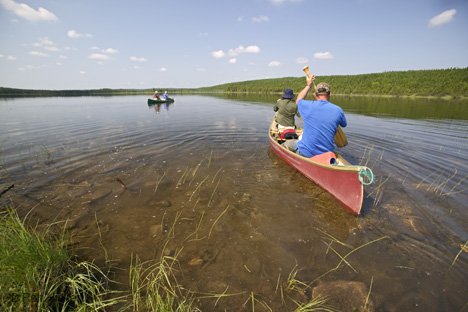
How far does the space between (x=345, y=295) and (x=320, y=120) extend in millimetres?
3713

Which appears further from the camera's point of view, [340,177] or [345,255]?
[340,177]

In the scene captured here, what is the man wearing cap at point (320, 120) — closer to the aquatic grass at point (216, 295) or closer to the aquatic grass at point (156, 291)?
the aquatic grass at point (216, 295)

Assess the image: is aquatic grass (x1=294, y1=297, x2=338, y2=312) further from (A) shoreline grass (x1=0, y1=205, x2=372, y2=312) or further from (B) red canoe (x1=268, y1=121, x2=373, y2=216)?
(B) red canoe (x1=268, y1=121, x2=373, y2=216)

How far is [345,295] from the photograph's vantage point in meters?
2.77

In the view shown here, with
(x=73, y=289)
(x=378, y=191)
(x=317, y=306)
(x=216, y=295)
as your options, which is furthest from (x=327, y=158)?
(x=73, y=289)

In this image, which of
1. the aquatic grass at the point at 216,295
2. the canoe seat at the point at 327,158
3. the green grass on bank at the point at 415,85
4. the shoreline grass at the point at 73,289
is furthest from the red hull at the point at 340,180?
the green grass on bank at the point at 415,85

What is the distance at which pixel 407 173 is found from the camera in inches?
261

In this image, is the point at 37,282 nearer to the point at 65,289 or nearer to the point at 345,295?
the point at 65,289

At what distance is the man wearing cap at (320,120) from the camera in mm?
5086

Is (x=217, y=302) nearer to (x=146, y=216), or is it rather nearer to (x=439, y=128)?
(x=146, y=216)

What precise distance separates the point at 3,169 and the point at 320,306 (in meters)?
9.47

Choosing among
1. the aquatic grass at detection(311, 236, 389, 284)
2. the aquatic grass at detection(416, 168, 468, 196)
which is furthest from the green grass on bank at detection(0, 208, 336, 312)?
the aquatic grass at detection(416, 168, 468, 196)

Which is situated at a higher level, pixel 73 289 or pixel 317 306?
pixel 73 289

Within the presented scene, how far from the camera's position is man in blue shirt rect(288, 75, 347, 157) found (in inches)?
200
